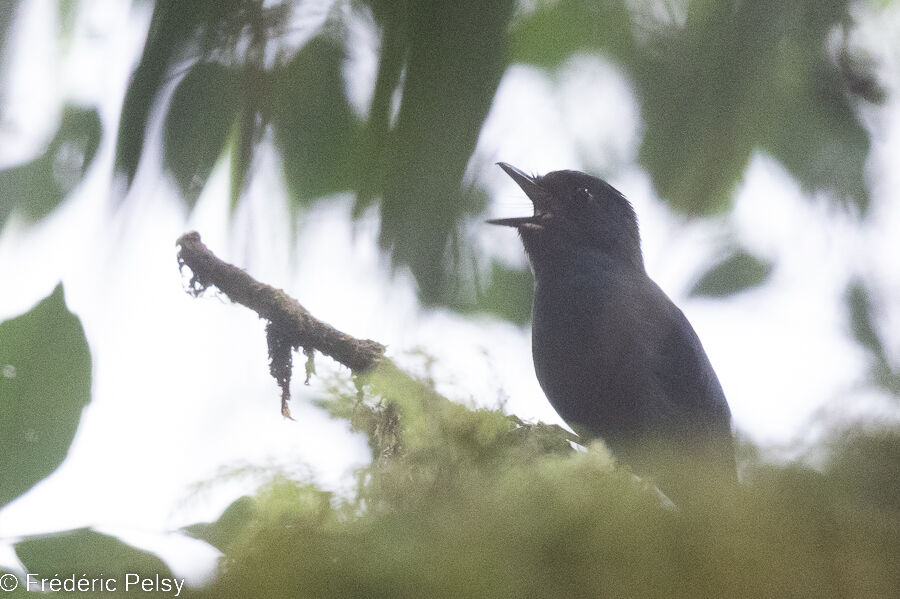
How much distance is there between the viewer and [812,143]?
86cm

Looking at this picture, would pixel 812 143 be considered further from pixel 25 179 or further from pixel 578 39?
pixel 25 179

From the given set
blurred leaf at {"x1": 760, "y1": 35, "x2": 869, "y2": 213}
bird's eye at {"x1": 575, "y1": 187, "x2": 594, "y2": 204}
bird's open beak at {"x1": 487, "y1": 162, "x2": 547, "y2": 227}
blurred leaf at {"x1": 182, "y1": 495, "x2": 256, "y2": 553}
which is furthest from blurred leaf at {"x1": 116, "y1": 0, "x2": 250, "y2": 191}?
bird's eye at {"x1": 575, "y1": 187, "x2": 594, "y2": 204}

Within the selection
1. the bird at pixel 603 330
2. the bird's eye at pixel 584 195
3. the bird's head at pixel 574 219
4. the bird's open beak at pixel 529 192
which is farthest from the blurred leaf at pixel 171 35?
the bird's eye at pixel 584 195

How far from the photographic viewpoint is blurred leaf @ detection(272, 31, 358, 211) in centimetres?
91

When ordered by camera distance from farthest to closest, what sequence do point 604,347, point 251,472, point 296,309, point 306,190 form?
1. point 604,347
2. point 296,309
3. point 306,190
4. point 251,472

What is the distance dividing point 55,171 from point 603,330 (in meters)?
1.67

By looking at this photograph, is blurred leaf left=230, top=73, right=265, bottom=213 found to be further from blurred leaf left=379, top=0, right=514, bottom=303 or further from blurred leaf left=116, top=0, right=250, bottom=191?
blurred leaf left=379, top=0, right=514, bottom=303

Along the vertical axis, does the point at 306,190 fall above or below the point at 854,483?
above

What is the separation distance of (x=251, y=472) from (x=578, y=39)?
688 mm

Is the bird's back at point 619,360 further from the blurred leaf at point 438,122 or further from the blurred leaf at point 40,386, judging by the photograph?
the blurred leaf at point 40,386

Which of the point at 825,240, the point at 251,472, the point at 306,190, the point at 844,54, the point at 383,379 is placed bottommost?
the point at 251,472

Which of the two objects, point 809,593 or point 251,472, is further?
point 251,472

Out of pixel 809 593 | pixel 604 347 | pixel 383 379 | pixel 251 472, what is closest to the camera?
pixel 809 593

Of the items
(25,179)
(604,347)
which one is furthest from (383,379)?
(604,347)
